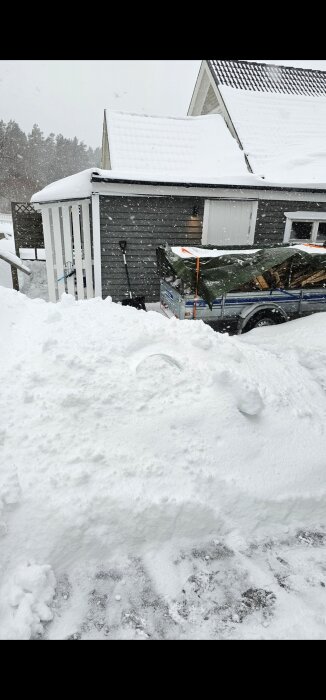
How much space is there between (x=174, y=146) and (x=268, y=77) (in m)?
6.55

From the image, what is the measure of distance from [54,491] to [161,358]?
174 cm

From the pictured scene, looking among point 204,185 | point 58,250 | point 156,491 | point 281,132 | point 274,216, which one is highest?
point 281,132

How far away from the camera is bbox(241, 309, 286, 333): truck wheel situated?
7293 millimetres

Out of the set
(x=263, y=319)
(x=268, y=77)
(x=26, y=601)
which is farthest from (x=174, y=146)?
(x=26, y=601)

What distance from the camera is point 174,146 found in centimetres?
1132

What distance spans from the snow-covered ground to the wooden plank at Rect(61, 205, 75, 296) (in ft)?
18.1

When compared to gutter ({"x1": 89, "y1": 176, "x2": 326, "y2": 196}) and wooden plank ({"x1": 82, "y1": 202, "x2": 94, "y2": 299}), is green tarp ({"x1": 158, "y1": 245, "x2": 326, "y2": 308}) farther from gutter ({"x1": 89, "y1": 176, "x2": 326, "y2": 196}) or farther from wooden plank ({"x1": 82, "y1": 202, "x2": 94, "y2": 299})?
wooden plank ({"x1": 82, "y1": 202, "x2": 94, "y2": 299})

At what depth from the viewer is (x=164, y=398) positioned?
3549mm

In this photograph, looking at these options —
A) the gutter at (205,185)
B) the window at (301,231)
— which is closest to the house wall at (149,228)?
the gutter at (205,185)

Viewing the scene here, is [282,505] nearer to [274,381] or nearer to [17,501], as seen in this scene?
[274,381]

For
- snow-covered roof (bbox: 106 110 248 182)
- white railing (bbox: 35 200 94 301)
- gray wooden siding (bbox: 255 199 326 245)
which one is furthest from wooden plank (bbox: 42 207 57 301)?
gray wooden siding (bbox: 255 199 326 245)

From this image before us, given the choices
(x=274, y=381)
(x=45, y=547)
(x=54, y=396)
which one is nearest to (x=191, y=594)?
(x=45, y=547)

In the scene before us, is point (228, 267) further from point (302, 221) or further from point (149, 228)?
point (302, 221)

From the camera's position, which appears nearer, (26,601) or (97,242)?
(26,601)
